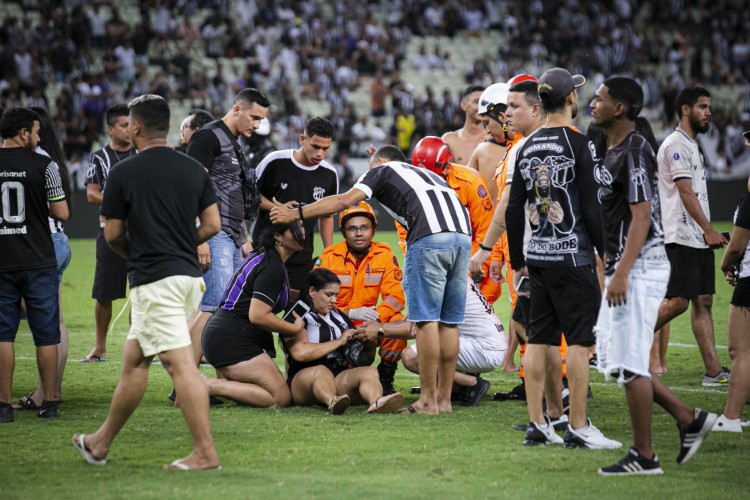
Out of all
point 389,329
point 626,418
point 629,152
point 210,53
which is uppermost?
point 210,53

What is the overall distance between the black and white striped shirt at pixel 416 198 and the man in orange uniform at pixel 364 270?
2.35 ft

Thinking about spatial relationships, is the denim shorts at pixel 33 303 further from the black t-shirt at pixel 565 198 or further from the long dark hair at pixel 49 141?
the black t-shirt at pixel 565 198

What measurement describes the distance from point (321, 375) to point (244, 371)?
1.88ft

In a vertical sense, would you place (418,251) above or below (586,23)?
below

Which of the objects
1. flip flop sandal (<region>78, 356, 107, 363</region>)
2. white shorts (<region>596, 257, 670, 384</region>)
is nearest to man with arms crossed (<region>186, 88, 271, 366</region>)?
flip flop sandal (<region>78, 356, 107, 363</region>)

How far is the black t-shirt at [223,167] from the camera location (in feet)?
25.8

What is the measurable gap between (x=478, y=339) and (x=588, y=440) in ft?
6.45

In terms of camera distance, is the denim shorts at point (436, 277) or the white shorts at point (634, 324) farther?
the denim shorts at point (436, 277)

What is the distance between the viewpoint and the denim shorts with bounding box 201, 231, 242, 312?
799cm

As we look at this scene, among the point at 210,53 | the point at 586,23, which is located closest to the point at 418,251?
the point at 210,53

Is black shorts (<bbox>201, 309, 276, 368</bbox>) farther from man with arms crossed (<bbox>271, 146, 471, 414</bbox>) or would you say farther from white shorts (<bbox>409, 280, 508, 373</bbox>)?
white shorts (<bbox>409, 280, 508, 373</bbox>)

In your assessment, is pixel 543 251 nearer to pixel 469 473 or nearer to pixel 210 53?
pixel 469 473

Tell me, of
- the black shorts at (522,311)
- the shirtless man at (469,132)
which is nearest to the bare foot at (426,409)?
the black shorts at (522,311)

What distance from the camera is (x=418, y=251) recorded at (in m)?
7.19
